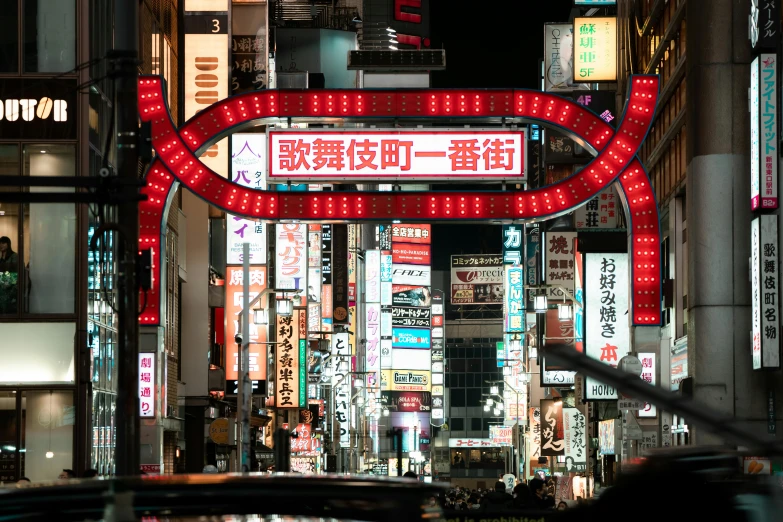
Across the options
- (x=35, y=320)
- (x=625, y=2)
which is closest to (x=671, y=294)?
(x=625, y=2)

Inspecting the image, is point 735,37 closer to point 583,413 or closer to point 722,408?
point 722,408

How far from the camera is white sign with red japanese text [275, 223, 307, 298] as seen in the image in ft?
167

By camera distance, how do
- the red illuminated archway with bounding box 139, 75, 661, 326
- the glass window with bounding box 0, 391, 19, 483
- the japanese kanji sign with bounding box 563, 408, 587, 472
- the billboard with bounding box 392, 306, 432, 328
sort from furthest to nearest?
the billboard with bounding box 392, 306, 432, 328 < the japanese kanji sign with bounding box 563, 408, 587, 472 < the glass window with bounding box 0, 391, 19, 483 < the red illuminated archway with bounding box 139, 75, 661, 326

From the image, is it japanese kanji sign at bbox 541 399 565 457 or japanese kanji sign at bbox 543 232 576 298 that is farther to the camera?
japanese kanji sign at bbox 541 399 565 457

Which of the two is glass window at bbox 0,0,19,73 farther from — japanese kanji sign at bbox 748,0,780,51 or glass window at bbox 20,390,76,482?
japanese kanji sign at bbox 748,0,780,51

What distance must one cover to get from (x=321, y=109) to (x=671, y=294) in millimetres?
20360

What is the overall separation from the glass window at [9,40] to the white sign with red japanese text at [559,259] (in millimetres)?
33244

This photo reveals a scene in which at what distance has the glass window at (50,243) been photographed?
28.0m

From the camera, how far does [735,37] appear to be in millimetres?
33344

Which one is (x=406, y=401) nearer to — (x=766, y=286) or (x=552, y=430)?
(x=552, y=430)

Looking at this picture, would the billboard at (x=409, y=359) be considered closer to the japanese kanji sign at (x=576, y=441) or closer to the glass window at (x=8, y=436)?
the japanese kanji sign at (x=576, y=441)

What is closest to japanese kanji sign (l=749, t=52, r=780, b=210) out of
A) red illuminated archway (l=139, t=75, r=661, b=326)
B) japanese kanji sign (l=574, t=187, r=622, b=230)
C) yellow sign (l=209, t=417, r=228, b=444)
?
red illuminated archway (l=139, t=75, r=661, b=326)

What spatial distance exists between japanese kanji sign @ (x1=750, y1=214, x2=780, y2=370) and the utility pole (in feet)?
57.7

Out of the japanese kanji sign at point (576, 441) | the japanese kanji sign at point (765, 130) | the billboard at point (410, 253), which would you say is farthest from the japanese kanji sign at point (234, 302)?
the billboard at point (410, 253)
